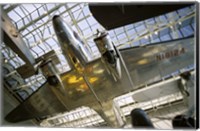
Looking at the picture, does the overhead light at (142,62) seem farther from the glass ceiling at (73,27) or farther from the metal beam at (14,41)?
the metal beam at (14,41)

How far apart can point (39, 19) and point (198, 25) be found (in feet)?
16.4

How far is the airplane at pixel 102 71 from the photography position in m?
6.75

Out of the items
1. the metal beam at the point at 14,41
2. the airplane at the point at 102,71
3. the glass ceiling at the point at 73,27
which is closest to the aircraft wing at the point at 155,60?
the airplane at the point at 102,71

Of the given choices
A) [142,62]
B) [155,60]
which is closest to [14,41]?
[142,62]

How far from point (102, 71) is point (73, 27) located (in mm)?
2047

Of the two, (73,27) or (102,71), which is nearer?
(102,71)

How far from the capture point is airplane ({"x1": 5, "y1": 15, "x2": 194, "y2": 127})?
6.75 meters

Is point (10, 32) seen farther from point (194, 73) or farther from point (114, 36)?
point (194, 73)

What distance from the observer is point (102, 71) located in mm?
7371

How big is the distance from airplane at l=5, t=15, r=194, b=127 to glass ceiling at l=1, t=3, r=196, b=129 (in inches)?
17.9

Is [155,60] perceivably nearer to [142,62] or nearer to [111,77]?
[142,62]

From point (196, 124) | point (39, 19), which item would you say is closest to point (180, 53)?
point (196, 124)

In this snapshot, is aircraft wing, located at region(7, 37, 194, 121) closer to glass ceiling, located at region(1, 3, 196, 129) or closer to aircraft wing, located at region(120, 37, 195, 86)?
aircraft wing, located at region(120, 37, 195, 86)

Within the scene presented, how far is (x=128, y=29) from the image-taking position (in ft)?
28.0
